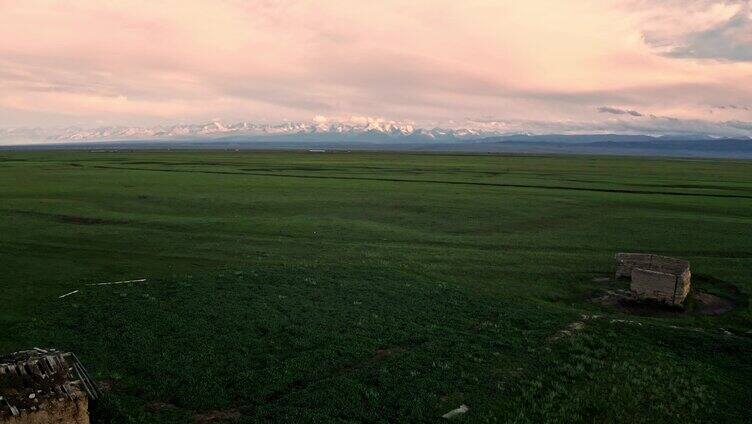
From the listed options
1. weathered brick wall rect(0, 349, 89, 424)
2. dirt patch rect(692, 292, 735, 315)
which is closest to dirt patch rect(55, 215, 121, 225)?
weathered brick wall rect(0, 349, 89, 424)

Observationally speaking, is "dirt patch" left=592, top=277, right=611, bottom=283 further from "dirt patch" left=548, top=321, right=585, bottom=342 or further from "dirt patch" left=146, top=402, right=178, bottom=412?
"dirt patch" left=146, top=402, right=178, bottom=412

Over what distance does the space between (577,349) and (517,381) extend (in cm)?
457

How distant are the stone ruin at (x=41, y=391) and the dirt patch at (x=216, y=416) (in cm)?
297

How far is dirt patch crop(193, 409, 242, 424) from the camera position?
47.2 ft

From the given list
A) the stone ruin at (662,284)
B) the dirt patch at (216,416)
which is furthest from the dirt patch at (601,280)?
the dirt patch at (216,416)

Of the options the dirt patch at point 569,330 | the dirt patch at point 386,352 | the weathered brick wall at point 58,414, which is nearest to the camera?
the weathered brick wall at point 58,414

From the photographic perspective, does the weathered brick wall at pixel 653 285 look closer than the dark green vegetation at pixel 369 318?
No

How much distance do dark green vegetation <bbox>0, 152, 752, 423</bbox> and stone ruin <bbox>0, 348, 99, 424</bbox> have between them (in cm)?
162

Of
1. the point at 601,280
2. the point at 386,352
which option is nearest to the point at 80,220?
the point at 386,352

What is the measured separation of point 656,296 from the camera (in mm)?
27922

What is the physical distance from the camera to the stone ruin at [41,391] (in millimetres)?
12055

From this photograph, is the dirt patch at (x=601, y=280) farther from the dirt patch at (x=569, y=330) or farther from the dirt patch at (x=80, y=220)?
the dirt patch at (x=80, y=220)

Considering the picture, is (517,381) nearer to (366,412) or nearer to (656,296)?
(366,412)

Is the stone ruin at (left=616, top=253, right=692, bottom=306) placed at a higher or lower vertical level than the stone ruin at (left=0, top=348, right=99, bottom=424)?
lower
